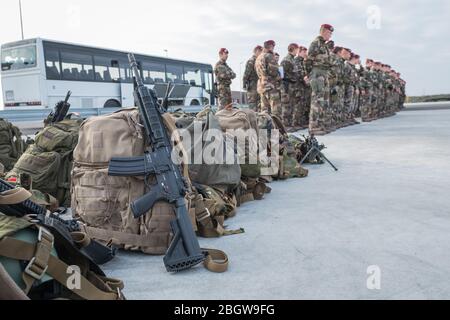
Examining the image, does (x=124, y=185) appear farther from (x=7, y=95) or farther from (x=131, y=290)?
(x=7, y=95)

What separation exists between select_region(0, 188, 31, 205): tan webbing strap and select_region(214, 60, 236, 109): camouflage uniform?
32.7ft

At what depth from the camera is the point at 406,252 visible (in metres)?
→ 2.32

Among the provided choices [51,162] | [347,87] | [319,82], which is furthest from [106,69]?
[51,162]

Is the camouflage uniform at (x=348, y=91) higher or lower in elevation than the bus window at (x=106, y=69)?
lower

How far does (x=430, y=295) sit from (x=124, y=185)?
69.8 inches

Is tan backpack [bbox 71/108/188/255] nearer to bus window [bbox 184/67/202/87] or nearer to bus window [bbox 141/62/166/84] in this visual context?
bus window [bbox 141/62/166/84]

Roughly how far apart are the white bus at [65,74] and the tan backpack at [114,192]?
27.2 feet

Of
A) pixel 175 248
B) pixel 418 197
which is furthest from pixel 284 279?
pixel 418 197

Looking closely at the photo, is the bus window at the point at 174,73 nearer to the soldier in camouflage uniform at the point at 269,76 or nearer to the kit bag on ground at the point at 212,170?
the soldier in camouflage uniform at the point at 269,76

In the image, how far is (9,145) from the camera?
13.8ft

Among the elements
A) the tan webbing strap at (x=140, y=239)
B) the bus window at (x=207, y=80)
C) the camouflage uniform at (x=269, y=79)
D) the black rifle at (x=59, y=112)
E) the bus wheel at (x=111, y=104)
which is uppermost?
the bus window at (x=207, y=80)

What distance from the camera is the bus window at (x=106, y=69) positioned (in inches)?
529

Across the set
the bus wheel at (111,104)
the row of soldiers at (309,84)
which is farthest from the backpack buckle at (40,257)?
the bus wheel at (111,104)

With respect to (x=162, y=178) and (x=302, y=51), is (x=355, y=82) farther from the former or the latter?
(x=162, y=178)
